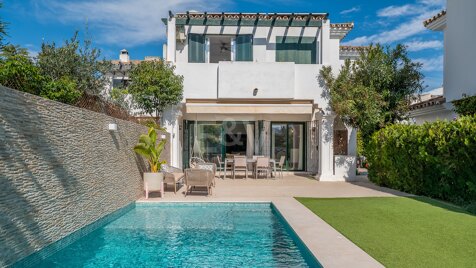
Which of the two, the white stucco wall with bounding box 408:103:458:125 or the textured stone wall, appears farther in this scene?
the white stucco wall with bounding box 408:103:458:125

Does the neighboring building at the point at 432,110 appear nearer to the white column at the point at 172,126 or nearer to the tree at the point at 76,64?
Result: the white column at the point at 172,126

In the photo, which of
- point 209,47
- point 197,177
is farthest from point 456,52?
point 197,177

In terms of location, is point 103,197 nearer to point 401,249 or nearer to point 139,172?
point 139,172

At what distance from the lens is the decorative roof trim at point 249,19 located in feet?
89.5

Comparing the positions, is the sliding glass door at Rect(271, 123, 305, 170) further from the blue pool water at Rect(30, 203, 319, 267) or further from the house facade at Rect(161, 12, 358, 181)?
the blue pool water at Rect(30, 203, 319, 267)

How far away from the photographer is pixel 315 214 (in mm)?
12641

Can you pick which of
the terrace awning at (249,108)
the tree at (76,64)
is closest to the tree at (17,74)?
the tree at (76,64)

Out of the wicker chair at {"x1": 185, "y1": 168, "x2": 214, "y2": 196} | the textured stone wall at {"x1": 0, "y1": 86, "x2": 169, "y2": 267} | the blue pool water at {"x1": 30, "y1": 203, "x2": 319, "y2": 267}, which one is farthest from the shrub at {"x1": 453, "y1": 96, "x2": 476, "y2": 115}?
the textured stone wall at {"x1": 0, "y1": 86, "x2": 169, "y2": 267}

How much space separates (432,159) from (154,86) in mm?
16022

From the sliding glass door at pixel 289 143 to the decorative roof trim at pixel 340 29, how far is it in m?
8.67

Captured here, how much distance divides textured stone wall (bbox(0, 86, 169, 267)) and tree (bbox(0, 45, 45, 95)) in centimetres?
223

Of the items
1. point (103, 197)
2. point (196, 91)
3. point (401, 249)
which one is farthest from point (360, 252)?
point (196, 91)

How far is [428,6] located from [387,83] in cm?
1209

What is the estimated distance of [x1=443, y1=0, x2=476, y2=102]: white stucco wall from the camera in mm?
20797
